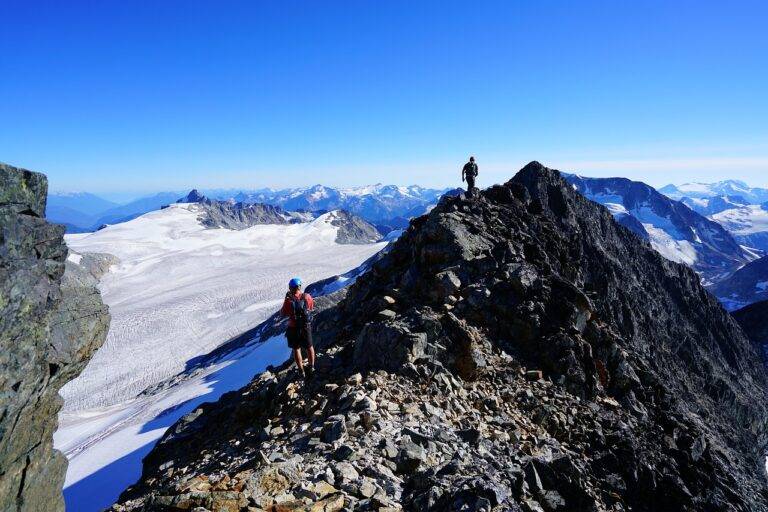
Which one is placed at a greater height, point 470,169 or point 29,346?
point 470,169

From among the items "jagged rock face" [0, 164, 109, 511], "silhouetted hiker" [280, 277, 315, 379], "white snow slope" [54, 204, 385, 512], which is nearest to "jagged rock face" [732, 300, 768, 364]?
"white snow slope" [54, 204, 385, 512]

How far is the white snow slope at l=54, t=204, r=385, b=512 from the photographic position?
38.2m

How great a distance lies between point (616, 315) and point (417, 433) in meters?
35.2

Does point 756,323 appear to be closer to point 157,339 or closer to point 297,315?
point 297,315

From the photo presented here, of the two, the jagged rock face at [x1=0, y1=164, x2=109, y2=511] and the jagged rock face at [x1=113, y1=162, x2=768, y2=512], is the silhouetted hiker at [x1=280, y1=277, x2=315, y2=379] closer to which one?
the jagged rock face at [x1=113, y1=162, x2=768, y2=512]

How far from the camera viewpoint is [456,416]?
11320 mm

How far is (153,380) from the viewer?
73750 millimetres

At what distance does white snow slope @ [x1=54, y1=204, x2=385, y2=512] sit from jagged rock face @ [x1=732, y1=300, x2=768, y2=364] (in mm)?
79058

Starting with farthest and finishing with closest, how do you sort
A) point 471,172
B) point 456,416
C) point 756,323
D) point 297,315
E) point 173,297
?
point 173,297, point 756,323, point 471,172, point 297,315, point 456,416

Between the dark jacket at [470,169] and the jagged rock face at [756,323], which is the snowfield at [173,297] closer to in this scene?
the dark jacket at [470,169]

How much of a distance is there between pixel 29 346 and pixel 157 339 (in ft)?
293

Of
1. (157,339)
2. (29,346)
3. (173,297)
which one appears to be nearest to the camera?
(29,346)

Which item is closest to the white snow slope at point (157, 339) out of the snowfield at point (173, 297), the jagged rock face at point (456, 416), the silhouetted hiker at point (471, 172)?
the snowfield at point (173, 297)

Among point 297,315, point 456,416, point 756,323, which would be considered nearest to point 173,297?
point 297,315
